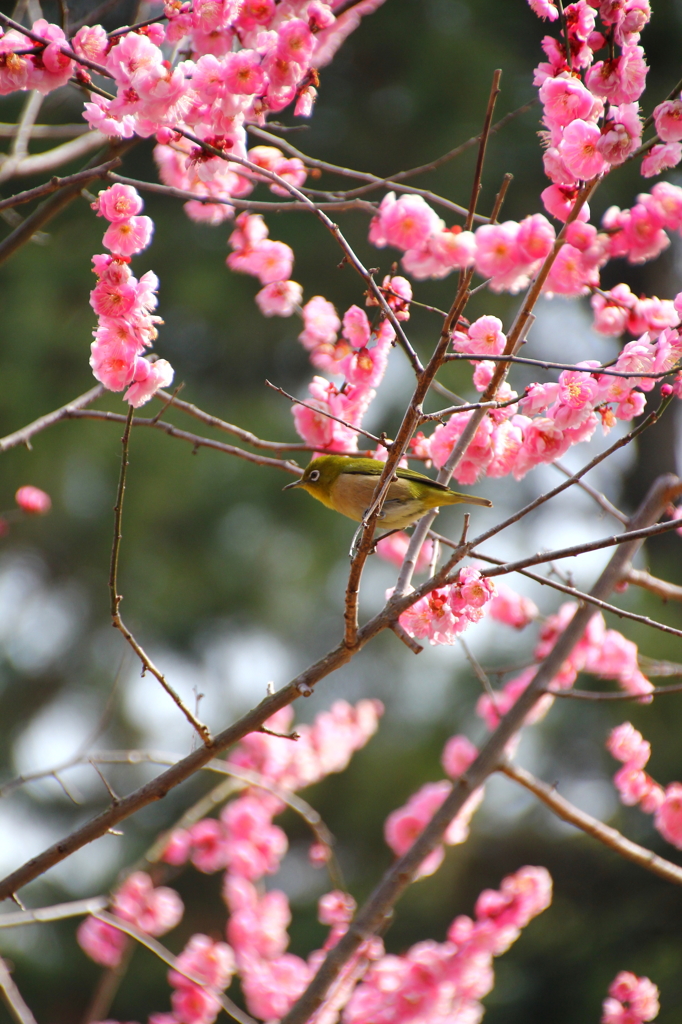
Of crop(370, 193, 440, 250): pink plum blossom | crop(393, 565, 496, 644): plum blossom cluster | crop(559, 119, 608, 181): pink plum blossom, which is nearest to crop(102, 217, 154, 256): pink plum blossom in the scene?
→ crop(370, 193, 440, 250): pink plum blossom

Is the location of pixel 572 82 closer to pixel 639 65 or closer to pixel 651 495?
pixel 639 65

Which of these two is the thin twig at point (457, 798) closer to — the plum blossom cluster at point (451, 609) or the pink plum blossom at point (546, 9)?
the plum blossom cluster at point (451, 609)

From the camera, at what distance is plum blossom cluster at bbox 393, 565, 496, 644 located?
1.53m

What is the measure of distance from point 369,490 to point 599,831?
1.23 m

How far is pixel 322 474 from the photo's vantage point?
287cm

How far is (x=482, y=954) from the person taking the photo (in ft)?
9.68

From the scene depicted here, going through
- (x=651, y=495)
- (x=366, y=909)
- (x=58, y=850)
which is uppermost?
(x=651, y=495)

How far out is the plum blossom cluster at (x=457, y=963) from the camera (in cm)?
293

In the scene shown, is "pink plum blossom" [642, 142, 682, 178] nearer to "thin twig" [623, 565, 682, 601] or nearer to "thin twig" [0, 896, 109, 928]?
"thin twig" [623, 565, 682, 601]

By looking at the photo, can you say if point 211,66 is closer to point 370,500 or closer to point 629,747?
point 370,500

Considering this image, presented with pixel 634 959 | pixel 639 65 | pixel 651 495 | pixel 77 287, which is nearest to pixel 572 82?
pixel 639 65

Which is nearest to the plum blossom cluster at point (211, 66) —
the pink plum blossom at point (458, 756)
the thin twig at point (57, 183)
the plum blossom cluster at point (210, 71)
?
the plum blossom cluster at point (210, 71)

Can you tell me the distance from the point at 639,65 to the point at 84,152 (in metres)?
1.68

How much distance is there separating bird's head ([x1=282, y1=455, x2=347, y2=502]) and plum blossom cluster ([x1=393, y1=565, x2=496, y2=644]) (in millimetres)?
1048
